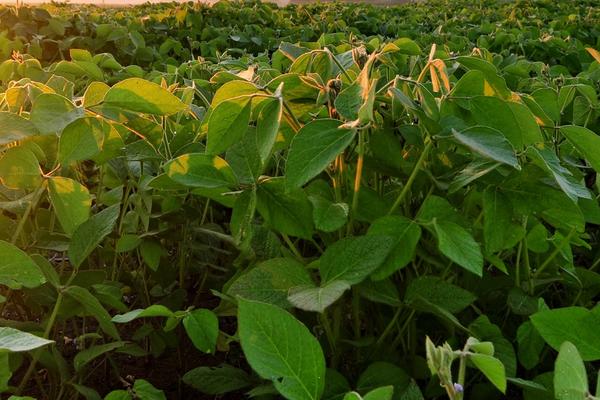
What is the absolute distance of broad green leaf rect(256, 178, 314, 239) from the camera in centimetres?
92

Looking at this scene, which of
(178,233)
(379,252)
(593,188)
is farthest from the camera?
(593,188)

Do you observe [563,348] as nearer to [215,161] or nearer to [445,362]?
[445,362]

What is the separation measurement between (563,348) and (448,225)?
259mm

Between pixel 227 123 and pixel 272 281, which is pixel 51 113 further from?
pixel 272 281

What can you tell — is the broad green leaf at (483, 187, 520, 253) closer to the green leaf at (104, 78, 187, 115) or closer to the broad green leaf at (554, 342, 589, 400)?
the broad green leaf at (554, 342, 589, 400)

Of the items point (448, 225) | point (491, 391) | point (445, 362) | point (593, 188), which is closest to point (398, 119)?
point (448, 225)

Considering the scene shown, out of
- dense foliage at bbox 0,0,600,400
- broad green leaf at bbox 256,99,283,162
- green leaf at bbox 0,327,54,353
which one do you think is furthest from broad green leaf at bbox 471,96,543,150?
green leaf at bbox 0,327,54,353

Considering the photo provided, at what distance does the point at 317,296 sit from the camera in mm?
759

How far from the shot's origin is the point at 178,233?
125 cm

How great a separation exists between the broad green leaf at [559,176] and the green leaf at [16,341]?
597mm

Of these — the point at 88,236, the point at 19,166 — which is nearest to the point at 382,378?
the point at 88,236

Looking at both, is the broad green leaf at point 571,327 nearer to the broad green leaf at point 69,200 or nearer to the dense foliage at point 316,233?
the dense foliage at point 316,233

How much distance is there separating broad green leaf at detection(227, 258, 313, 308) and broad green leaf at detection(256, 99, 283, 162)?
0.13 m

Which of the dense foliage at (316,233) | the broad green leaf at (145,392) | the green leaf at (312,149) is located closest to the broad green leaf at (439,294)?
the dense foliage at (316,233)
